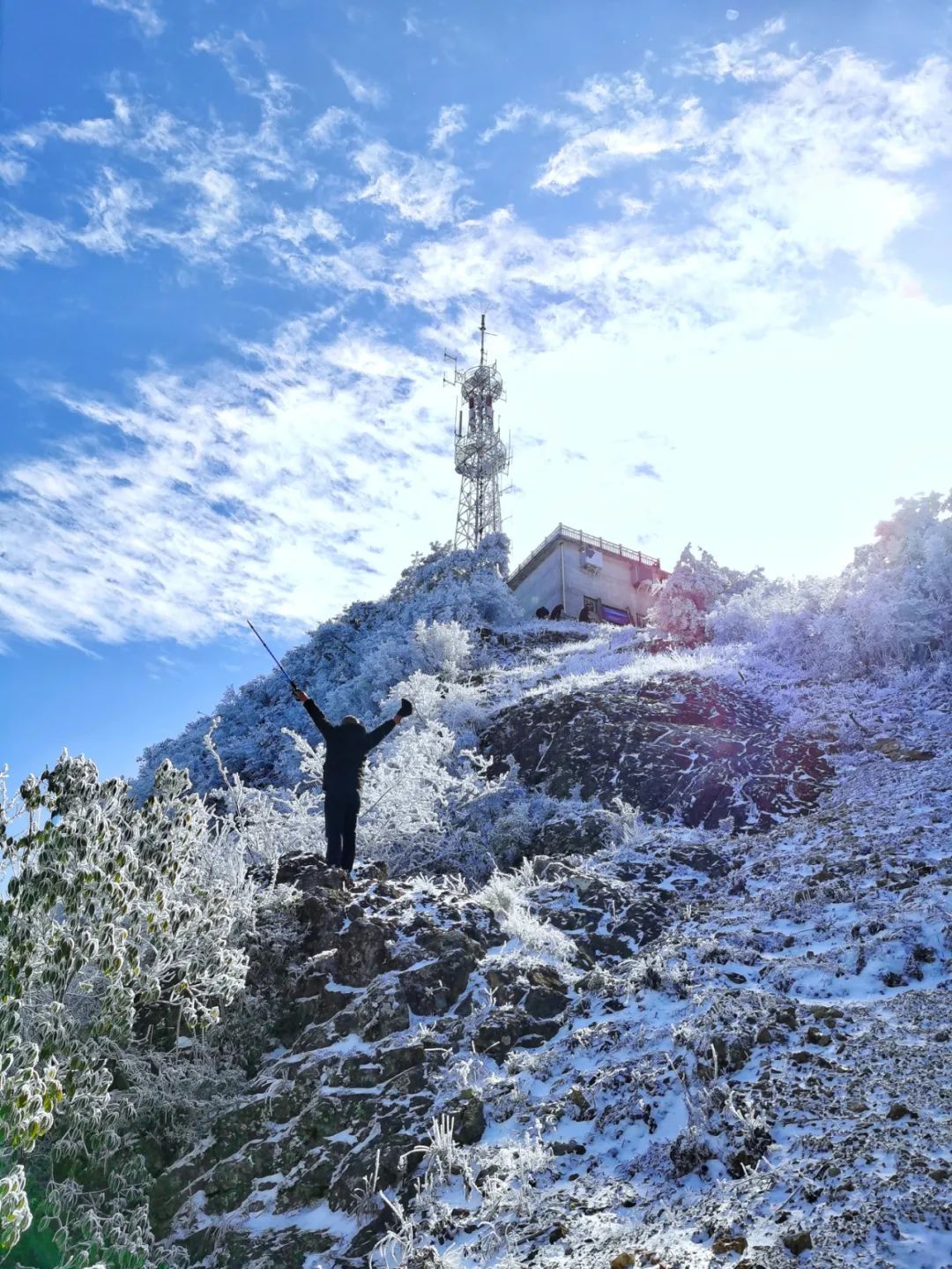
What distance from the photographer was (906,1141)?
3914mm

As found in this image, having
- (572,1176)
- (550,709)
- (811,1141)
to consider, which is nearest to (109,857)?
(572,1176)

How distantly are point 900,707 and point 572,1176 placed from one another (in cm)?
1152

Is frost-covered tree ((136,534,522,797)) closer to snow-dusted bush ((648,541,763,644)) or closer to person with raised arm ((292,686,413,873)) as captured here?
snow-dusted bush ((648,541,763,644))

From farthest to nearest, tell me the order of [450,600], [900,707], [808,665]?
[450,600] < [808,665] < [900,707]

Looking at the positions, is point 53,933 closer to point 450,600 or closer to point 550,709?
point 550,709

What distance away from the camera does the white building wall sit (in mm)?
37344

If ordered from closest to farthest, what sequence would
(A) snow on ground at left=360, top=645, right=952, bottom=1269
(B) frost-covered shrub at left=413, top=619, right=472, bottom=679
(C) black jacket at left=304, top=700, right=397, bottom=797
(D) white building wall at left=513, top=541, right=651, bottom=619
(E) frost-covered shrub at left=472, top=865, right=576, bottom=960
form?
(A) snow on ground at left=360, top=645, right=952, bottom=1269 → (E) frost-covered shrub at left=472, top=865, right=576, bottom=960 → (C) black jacket at left=304, top=700, right=397, bottom=797 → (B) frost-covered shrub at left=413, top=619, right=472, bottom=679 → (D) white building wall at left=513, top=541, right=651, bottom=619

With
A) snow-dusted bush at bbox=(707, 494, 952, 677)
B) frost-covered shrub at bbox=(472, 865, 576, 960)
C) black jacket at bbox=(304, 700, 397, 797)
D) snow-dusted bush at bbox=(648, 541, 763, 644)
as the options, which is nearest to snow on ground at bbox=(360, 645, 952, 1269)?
frost-covered shrub at bbox=(472, 865, 576, 960)

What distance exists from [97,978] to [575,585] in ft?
108

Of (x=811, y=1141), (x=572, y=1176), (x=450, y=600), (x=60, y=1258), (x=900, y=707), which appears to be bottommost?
(x=60, y=1258)

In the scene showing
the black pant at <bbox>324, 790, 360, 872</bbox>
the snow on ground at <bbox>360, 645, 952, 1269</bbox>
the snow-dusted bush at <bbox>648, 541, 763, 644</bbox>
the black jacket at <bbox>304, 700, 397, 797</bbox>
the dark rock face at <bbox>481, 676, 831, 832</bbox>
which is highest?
the snow-dusted bush at <bbox>648, 541, 763, 644</bbox>

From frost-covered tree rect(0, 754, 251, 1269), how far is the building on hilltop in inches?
1216

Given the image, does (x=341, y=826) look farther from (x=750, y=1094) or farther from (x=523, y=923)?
(x=750, y=1094)

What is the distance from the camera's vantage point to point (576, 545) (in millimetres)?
38406
